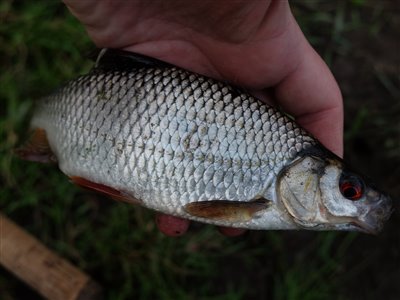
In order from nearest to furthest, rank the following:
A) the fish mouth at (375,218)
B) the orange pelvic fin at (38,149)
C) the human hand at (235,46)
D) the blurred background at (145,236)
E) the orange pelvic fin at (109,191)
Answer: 1. the fish mouth at (375,218)
2. the orange pelvic fin at (109,191)
3. the human hand at (235,46)
4. the orange pelvic fin at (38,149)
5. the blurred background at (145,236)

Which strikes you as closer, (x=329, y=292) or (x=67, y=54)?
(x=329, y=292)

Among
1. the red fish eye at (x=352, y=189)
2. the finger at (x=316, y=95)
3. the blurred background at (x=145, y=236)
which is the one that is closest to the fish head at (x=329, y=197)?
the red fish eye at (x=352, y=189)

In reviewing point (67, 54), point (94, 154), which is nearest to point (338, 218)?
point (94, 154)

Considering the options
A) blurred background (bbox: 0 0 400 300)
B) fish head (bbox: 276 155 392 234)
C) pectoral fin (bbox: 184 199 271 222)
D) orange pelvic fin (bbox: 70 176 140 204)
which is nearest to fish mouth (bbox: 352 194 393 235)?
fish head (bbox: 276 155 392 234)

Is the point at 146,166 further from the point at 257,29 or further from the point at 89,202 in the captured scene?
the point at 89,202

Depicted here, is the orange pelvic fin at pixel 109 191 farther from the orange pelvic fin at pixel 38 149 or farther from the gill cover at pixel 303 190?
the gill cover at pixel 303 190

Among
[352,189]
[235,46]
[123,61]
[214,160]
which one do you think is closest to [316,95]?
[235,46]

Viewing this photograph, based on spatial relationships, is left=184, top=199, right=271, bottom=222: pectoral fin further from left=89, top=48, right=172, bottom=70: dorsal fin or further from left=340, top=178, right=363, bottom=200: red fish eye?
left=89, top=48, right=172, bottom=70: dorsal fin
